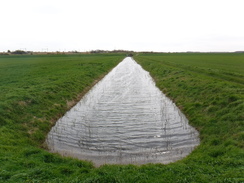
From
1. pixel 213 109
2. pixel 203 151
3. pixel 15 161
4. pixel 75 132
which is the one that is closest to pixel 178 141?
pixel 203 151

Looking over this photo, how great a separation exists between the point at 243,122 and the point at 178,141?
384 cm

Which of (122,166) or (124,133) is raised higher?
(122,166)

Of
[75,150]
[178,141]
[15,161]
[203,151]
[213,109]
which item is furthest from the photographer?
[213,109]

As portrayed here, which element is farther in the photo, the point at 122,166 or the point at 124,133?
the point at 124,133

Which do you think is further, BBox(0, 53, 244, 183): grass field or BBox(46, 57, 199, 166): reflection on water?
BBox(46, 57, 199, 166): reflection on water

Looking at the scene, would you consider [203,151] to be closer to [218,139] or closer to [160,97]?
[218,139]

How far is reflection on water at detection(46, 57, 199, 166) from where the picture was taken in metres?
10.1

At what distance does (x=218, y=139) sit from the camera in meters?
10.7

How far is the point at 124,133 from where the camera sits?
40.8 ft

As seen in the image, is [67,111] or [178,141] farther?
[67,111]

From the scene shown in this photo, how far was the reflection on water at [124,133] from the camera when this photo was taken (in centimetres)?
1010

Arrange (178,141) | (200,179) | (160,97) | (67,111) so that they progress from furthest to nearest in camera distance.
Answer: (160,97), (67,111), (178,141), (200,179)

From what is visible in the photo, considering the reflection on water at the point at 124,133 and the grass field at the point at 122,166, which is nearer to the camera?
the grass field at the point at 122,166

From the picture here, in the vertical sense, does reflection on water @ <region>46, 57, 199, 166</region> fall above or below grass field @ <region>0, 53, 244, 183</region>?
below
